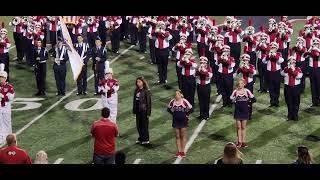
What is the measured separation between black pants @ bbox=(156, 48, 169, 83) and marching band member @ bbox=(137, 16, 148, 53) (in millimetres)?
3119

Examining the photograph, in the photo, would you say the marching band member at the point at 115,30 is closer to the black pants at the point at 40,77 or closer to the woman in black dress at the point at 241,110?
the black pants at the point at 40,77

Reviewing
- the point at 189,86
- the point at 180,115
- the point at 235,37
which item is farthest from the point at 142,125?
the point at 235,37

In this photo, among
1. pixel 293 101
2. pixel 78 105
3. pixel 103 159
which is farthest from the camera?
pixel 78 105

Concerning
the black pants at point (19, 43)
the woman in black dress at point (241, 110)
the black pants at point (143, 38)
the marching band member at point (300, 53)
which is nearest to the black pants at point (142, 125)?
the woman in black dress at point (241, 110)

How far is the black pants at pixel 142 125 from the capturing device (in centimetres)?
1672

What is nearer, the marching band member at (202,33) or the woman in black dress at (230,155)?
the woman in black dress at (230,155)

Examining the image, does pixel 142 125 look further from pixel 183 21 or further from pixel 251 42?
pixel 183 21

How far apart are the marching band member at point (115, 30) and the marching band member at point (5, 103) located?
27.4 ft

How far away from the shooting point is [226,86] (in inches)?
773

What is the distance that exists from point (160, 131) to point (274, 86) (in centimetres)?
352

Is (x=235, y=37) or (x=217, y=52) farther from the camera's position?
(x=235, y=37)
